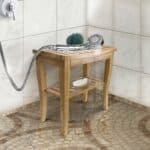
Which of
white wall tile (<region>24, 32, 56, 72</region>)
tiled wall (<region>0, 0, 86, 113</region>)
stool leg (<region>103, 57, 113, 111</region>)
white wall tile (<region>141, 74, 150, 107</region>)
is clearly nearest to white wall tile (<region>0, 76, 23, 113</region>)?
tiled wall (<region>0, 0, 86, 113</region>)

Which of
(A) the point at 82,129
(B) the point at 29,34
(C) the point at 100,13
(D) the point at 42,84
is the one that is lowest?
(A) the point at 82,129

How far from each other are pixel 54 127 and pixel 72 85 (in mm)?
250

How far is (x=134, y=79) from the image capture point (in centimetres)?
216

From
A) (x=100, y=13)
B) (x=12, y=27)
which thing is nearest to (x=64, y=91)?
(x=12, y=27)

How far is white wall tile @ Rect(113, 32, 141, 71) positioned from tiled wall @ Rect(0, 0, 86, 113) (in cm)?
31

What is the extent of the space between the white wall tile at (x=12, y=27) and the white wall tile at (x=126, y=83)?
669 millimetres

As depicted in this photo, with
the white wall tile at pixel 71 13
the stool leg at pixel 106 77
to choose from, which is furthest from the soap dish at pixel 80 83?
the white wall tile at pixel 71 13

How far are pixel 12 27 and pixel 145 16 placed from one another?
29.8 inches

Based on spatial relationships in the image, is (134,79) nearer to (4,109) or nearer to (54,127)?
(54,127)

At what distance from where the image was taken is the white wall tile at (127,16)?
2.06m

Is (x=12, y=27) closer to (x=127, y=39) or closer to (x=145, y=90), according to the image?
(x=127, y=39)

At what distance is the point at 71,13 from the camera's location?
223 centimetres

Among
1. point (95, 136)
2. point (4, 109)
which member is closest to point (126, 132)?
point (95, 136)

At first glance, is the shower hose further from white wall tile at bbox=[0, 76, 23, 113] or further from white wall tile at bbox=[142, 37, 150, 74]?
white wall tile at bbox=[142, 37, 150, 74]
